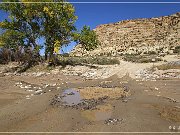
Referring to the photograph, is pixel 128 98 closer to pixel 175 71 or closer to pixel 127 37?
pixel 175 71

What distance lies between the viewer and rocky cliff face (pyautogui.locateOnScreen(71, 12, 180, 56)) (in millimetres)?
91938

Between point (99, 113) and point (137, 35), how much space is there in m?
94.8

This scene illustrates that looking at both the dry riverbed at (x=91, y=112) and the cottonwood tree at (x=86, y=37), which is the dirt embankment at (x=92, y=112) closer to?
the dry riverbed at (x=91, y=112)

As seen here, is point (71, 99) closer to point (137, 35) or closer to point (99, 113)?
point (99, 113)

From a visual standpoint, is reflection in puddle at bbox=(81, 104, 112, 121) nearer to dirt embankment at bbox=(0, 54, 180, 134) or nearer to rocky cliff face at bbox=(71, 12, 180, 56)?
dirt embankment at bbox=(0, 54, 180, 134)

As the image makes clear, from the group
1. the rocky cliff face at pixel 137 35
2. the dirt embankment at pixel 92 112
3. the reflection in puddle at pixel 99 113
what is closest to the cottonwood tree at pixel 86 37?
the dirt embankment at pixel 92 112

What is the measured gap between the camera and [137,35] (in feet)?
338

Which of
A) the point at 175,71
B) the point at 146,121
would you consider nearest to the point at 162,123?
the point at 146,121

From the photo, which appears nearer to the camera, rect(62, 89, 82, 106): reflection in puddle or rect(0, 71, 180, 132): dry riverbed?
rect(0, 71, 180, 132): dry riverbed

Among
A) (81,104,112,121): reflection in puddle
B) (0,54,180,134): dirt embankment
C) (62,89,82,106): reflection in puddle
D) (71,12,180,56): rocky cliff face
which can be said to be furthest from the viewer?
(71,12,180,56): rocky cliff face

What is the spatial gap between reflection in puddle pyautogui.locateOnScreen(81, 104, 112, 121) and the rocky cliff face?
252 feet

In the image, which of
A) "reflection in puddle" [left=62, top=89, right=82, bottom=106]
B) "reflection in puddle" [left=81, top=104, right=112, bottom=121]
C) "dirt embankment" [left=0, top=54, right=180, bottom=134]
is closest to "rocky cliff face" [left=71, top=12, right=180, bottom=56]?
"reflection in puddle" [left=62, top=89, right=82, bottom=106]

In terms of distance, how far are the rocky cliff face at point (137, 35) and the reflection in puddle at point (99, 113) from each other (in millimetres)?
76694

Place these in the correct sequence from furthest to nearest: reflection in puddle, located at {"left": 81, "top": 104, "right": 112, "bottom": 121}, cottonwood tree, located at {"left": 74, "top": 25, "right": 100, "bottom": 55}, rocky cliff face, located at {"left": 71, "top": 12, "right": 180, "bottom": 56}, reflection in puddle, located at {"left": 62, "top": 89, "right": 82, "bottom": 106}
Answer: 1. rocky cliff face, located at {"left": 71, "top": 12, "right": 180, "bottom": 56}
2. cottonwood tree, located at {"left": 74, "top": 25, "right": 100, "bottom": 55}
3. reflection in puddle, located at {"left": 62, "top": 89, "right": 82, "bottom": 106}
4. reflection in puddle, located at {"left": 81, "top": 104, "right": 112, "bottom": 121}
